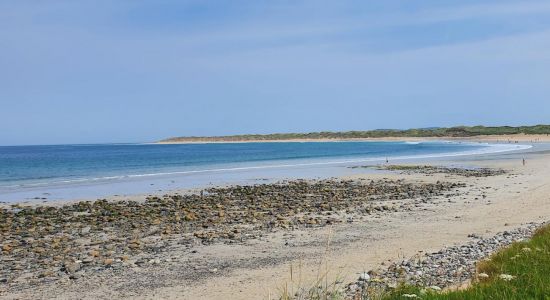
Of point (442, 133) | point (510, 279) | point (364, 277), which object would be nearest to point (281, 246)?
point (364, 277)

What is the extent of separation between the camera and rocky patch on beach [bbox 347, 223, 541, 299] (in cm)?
769

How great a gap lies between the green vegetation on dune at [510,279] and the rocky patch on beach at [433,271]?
1.44ft

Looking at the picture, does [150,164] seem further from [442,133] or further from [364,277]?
[442,133]

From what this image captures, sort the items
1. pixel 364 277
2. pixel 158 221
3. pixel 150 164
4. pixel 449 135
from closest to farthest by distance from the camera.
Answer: pixel 364 277, pixel 158 221, pixel 150 164, pixel 449 135

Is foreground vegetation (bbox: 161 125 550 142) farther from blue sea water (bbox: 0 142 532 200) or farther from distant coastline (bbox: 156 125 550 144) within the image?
blue sea water (bbox: 0 142 532 200)

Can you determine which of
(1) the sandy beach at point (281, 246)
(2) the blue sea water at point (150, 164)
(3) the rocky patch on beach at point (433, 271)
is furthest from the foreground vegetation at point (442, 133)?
(3) the rocky patch on beach at point (433, 271)

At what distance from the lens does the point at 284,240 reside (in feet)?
43.4

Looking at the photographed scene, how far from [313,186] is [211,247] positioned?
1477cm

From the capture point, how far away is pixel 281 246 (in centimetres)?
1248

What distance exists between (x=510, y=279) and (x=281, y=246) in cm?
687

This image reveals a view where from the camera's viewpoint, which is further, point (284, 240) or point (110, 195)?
point (110, 195)

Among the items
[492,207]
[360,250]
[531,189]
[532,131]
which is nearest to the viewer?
[360,250]

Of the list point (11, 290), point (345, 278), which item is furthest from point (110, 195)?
point (345, 278)

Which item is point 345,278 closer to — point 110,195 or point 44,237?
point 44,237
